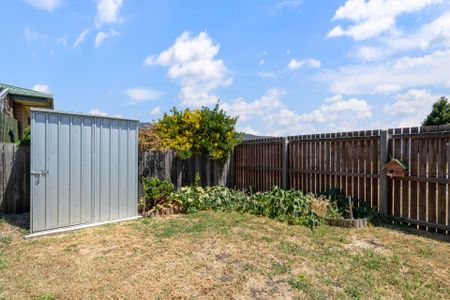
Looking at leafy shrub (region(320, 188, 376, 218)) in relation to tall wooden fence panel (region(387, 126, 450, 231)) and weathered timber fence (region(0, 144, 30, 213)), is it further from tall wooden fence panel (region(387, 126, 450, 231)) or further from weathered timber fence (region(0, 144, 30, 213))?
weathered timber fence (region(0, 144, 30, 213))

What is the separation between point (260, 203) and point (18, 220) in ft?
16.0

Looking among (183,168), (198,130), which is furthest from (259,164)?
(183,168)

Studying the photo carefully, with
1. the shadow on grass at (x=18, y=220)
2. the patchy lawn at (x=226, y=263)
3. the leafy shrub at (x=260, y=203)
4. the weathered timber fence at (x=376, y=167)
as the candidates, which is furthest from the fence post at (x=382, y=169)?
the shadow on grass at (x=18, y=220)

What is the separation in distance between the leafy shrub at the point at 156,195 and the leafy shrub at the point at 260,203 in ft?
0.61

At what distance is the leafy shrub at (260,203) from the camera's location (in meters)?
5.31

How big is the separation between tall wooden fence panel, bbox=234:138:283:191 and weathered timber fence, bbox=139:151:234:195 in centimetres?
40

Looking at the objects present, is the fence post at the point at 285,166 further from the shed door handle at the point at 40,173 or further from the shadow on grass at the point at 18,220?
the shadow on grass at the point at 18,220

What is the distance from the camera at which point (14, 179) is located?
19.2ft

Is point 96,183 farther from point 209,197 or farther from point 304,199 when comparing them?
point 304,199

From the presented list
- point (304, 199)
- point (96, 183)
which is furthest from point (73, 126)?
point (304, 199)

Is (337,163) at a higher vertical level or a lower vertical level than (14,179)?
higher

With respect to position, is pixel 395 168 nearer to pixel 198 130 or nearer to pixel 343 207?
pixel 343 207

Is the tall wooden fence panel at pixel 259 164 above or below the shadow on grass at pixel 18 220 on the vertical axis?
above

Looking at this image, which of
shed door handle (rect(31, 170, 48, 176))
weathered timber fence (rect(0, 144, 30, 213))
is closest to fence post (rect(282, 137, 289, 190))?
shed door handle (rect(31, 170, 48, 176))
